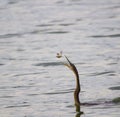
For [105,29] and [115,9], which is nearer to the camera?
[105,29]

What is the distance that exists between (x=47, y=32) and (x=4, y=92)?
4586 millimetres

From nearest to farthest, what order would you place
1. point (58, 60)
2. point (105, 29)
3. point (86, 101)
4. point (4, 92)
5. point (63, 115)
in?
1. point (63, 115)
2. point (86, 101)
3. point (4, 92)
4. point (58, 60)
5. point (105, 29)

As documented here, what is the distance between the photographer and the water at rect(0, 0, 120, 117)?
32.7 feet

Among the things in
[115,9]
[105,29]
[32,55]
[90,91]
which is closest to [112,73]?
[90,91]

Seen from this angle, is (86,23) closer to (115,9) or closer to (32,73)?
(115,9)

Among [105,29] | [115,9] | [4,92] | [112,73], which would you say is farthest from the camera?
[115,9]

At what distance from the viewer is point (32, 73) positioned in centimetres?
1188

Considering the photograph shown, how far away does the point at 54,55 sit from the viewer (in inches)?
515

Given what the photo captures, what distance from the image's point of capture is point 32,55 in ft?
43.3

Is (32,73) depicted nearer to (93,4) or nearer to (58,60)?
(58,60)

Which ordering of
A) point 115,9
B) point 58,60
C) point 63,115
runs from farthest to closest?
1. point 115,9
2. point 58,60
3. point 63,115

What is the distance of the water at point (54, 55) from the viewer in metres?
9.97

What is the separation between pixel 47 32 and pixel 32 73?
340 centimetres

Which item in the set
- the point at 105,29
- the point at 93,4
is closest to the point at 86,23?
the point at 105,29
